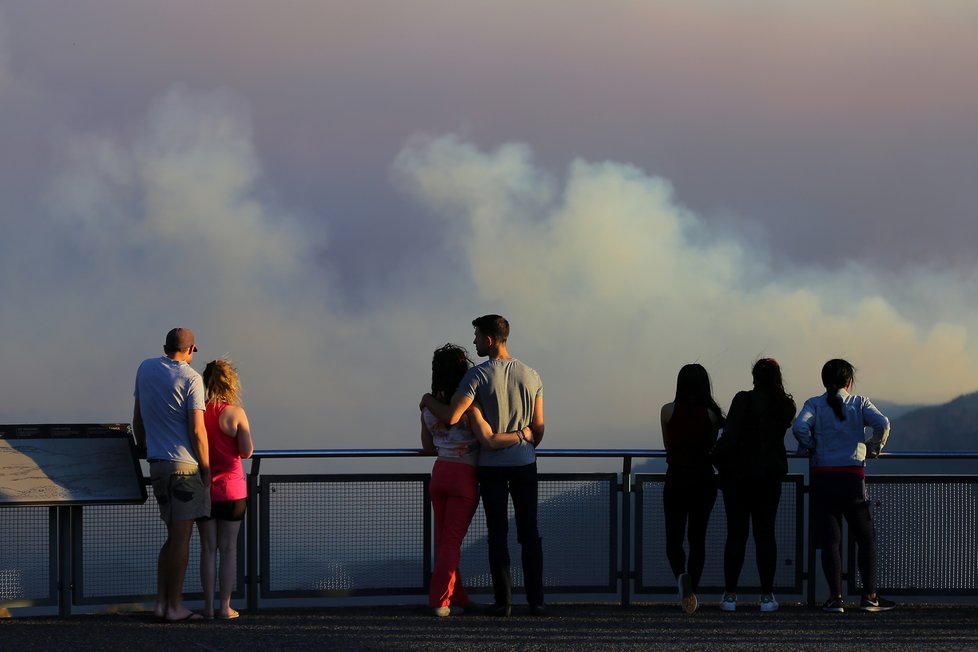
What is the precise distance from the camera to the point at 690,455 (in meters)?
9.24

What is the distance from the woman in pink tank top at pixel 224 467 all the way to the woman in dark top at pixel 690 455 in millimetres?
3053

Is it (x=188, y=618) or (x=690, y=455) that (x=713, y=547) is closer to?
(x=690, y=455)

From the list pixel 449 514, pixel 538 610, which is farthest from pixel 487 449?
pixel 538 610

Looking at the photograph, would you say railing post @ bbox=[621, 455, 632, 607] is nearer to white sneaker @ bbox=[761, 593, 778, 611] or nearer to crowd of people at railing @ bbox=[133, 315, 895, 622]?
crowd of people at railing @ bbox=[133, 315, 895, 622]

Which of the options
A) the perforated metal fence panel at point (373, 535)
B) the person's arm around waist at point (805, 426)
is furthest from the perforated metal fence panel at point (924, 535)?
the perforated metal fence panel at point (373, 535)

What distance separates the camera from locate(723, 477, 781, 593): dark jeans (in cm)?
945

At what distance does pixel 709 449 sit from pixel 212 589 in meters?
3.74

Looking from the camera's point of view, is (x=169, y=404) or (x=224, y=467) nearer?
(x=169, y=404)

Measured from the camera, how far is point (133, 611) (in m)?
9.68

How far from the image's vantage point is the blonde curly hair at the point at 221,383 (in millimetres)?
8750

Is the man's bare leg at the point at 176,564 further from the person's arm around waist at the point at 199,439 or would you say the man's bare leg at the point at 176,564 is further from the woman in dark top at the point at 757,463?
the woman in dark top at the point at 757,463

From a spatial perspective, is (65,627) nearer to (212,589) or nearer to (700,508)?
(212,589)

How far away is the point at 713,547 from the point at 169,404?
4.53 meters

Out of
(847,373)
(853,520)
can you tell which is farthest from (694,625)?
(847,373)
